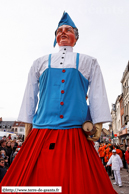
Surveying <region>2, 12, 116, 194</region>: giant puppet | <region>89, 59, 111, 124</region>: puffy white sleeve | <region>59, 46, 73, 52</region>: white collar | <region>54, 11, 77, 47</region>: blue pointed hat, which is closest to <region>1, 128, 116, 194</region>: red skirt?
<region>2, 12, 116, 194</region>: giant puppet

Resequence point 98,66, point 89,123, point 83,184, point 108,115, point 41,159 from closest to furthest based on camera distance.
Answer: point 83,184
point 41,159
point 89,123
point 108,115
point 98,66

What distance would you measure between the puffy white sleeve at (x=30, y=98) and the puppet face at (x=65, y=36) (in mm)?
513

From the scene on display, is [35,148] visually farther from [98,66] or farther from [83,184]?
[98,66]

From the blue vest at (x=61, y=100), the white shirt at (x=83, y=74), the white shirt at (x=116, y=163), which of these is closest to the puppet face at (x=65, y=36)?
the white shirt at (x=83, y=74)

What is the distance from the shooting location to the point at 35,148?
2016 mm

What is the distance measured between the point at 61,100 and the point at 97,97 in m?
0.42

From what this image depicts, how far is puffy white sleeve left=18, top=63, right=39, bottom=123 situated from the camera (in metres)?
2.43

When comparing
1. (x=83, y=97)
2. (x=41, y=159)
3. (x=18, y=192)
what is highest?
(x=83, y=97)

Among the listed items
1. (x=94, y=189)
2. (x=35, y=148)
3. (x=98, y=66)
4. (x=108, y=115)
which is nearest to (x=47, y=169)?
(x=35, y=148)

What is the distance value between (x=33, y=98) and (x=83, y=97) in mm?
613

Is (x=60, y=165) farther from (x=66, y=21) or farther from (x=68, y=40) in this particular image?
(x=66, y=21)

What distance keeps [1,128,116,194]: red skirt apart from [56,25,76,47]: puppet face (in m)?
1.24

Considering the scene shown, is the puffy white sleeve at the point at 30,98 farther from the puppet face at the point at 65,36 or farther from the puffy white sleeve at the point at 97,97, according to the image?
the puffy white sleeve at the point at 97,97

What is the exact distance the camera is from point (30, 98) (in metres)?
2.50
